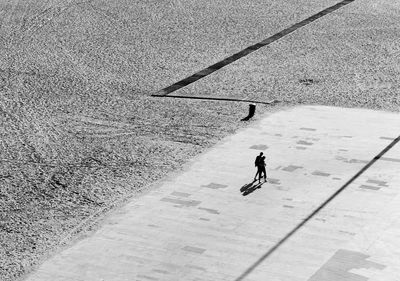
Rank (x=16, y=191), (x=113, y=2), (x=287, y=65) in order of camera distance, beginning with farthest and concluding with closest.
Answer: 1. (x=113, y=2)
2. (x=287, y=65)
3. (x=16, y=191)

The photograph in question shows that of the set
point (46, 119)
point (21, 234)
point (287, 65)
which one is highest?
point (287, 65)

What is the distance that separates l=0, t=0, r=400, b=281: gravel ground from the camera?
24.6 m

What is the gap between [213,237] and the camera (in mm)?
21609

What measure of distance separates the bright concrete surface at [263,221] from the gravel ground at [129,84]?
3.32 ft

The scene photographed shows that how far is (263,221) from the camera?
22.7 metres

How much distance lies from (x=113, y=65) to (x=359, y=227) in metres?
19.1

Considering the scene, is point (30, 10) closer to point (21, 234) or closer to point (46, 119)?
point (46, 119)

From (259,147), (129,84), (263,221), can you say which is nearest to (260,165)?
(263,221)

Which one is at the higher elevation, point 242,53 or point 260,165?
point 242,53

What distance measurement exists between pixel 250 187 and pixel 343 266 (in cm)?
563

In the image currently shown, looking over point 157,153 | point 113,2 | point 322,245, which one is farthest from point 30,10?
point 322,245

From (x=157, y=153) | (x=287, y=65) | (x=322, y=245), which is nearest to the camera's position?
(x=322, y=245)

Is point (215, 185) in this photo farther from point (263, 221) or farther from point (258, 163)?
point (263, 221)

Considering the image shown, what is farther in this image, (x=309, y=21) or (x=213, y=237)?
(x=309, y=21)
